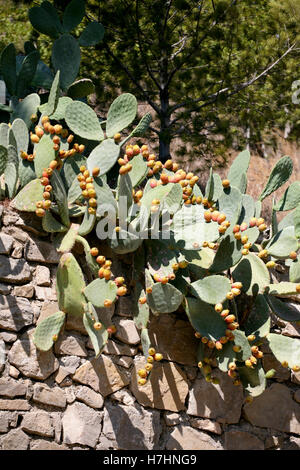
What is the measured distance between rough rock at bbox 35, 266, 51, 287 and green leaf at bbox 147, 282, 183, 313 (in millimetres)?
480

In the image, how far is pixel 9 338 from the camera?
251 centimetres

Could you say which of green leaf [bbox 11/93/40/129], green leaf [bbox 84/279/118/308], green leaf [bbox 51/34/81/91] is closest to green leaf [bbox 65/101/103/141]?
green leaf [bbox 11/93/40/129]

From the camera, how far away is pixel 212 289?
8.47 feet

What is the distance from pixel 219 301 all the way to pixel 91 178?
0.79 meters

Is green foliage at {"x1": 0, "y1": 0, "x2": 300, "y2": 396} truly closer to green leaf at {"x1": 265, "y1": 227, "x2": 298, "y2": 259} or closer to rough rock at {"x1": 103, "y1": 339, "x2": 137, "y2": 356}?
green leaf at {"x1": 265, "y1": 227, "x2": 298, "y2": 259}

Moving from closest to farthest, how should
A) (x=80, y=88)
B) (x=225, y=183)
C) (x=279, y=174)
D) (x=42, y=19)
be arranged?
(x=225, y=183)
(x=279, y=174)
(x=80, y=88)
(x=42, y=19)

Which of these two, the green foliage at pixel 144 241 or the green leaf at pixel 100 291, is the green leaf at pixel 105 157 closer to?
the green foliage at pixel 144 241

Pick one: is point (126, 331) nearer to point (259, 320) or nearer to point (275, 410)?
point (259, 320)

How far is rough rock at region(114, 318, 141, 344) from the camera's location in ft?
8.92

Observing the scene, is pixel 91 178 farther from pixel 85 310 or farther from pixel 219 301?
pixel 219 301

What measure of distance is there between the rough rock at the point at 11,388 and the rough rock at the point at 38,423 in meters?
0.10

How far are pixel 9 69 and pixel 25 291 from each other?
1.29m

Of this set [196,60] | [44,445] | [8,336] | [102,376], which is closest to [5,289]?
[8,336]

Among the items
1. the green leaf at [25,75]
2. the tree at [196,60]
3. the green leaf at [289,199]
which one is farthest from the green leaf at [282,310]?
the tree at [196,60]
